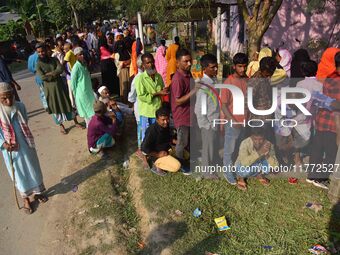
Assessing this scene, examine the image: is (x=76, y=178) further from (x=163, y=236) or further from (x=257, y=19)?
(x=257, y=19)

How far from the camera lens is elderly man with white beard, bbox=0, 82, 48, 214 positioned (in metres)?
3.82

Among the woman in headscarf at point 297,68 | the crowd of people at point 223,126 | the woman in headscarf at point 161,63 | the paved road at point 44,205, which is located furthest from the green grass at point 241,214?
the woman in headscarf at point 161,63

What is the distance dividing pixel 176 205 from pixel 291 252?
57.9 inches

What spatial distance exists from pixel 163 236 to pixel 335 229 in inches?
76.8

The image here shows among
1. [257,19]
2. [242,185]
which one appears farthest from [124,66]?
[242,185]

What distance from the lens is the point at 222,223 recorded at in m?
3.67

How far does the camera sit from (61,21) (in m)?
27.1

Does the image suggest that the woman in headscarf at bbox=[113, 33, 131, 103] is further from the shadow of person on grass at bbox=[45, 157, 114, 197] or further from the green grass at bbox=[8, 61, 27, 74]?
the green grass at bbox=[8, 61, 27, 74]

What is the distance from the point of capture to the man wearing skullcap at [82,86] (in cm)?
574

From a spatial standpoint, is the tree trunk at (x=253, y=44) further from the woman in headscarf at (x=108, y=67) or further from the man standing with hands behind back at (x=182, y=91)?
the woman in headscarf at (x=108, y=67)

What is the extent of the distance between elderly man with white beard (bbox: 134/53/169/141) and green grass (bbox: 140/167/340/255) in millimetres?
1022

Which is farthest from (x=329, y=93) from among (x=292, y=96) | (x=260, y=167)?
(x=260, y=167)

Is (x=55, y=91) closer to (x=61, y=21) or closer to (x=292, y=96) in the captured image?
(x=292, y=96)

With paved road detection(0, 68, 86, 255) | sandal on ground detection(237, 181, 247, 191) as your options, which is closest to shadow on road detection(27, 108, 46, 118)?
paved road detection(0, 68, 86, 255)
